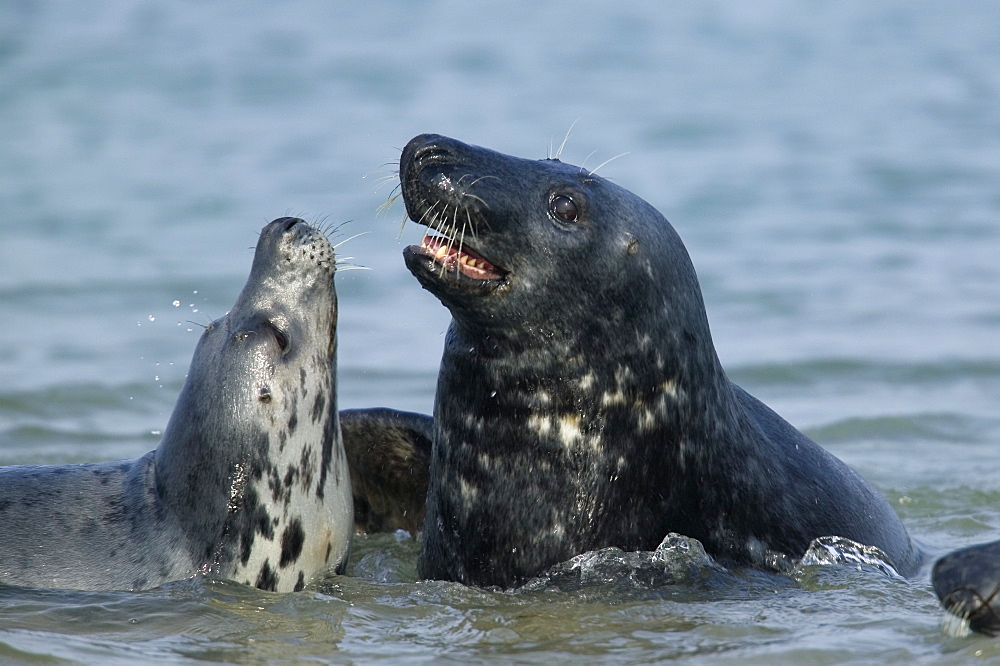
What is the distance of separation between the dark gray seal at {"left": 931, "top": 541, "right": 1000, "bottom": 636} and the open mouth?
5.40 feet

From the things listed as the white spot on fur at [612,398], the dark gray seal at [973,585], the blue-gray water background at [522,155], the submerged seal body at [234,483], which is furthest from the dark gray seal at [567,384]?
the dark gray seal at [973,585]

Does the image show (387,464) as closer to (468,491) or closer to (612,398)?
(468,491)

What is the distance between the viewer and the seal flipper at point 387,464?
20.5ft

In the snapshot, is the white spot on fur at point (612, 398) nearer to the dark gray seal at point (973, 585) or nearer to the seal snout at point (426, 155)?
the seal snout at point (426, 155)

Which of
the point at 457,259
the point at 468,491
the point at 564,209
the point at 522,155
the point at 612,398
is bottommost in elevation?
the point at 468,491

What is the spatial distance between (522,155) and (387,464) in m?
9.44

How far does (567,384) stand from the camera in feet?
16.5

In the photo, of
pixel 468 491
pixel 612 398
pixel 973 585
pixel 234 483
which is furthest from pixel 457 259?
pixel 973 585

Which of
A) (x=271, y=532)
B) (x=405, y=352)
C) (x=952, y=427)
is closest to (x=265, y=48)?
(x=405, y=352)

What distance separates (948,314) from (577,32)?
12.6m

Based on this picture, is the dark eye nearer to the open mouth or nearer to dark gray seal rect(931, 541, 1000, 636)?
the open mouth

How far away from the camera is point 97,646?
15.8 feet

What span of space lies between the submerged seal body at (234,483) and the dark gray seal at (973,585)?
7.59ft

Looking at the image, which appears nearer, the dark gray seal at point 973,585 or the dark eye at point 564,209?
the dark gray seal at point 973,585
